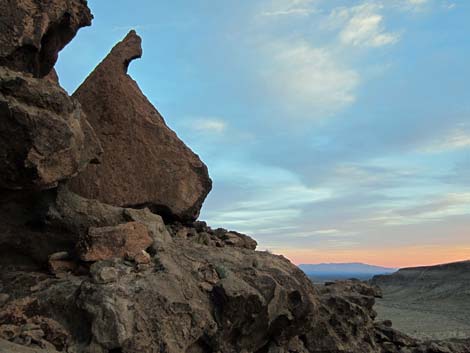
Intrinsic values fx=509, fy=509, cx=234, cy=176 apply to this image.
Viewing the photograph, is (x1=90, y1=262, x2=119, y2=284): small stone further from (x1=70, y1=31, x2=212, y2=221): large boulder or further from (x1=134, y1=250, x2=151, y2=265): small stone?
(x1=70, y1=31, x2=212, y2=221): large boulder

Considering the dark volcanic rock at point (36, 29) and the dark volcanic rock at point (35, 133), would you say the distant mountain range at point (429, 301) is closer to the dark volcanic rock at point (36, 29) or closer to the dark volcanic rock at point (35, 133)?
the dark volcanic rock at point (35, 133)

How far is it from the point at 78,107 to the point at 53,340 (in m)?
5.06

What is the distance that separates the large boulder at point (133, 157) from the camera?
47.0 feet

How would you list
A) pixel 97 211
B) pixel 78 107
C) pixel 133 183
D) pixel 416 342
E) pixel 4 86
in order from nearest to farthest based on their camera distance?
pixel 4 86 → pixel 78 107 → pixel 97 211 → pixel 133 183 → pixel 416 342

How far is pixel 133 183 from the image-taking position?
47.9 feet

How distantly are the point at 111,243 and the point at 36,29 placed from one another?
16.4 ft

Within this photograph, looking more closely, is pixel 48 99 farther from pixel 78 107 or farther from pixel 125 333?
pixel 125 333

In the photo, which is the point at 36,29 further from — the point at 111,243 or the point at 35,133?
the point at 111,243

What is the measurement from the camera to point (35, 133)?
9773 mm

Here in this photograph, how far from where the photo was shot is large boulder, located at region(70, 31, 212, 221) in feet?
47.0

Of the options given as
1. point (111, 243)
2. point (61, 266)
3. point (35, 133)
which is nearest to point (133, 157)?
point (111, 243)

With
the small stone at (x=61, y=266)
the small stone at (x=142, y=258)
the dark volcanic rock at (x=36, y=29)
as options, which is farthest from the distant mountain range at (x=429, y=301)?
the dark volcanic rock at (x=36, y=29)

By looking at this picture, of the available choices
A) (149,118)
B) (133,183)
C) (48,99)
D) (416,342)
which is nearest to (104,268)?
(48,99)

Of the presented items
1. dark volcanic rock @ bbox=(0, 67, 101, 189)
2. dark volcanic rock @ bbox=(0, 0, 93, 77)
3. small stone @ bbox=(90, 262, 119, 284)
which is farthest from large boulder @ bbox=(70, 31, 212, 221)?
small stone @ bbox=(90, 262, 119, 284)
